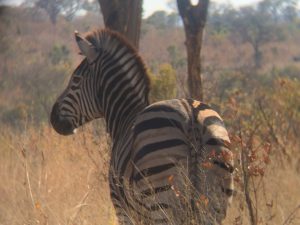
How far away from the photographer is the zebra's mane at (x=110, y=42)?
520cm

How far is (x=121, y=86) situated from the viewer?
5273mm

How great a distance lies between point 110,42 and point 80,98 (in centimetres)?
54

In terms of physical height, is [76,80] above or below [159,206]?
above

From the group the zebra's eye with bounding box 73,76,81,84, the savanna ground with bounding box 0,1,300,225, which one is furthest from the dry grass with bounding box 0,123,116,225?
the zebra's eye with bounding box 73,76,81,84

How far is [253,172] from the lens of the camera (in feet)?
13.7

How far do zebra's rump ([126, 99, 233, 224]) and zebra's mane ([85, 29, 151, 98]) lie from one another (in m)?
0.88

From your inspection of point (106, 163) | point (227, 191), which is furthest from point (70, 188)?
point (227, 191)

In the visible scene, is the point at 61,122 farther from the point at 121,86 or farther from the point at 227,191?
the point at 227,191

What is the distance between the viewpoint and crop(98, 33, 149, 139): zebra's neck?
521 centimetres

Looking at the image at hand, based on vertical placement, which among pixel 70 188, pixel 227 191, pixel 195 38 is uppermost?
pixel 195 38

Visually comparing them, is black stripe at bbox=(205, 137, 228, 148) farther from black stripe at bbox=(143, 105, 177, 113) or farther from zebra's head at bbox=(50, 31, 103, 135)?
zebra's head at bbox=(50, 31, 103, 135)

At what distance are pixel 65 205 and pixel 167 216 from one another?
105 inches

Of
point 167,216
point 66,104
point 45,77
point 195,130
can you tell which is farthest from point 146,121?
point 45,77

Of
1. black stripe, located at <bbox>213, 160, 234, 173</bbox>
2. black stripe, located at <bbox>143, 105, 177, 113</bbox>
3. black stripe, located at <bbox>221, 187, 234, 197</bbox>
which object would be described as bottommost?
black stripe, located at <bbox>221, 187, 234, 197</bbox>
